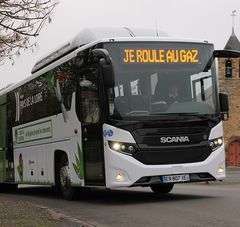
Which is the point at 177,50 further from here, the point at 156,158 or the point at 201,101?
the point at 156,158

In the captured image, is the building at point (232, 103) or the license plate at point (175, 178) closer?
the license plate at point (175, 178)

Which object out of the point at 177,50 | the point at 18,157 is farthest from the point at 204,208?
the point at 18,157

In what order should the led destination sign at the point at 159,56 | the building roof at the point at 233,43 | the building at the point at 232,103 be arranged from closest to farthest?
the led destination sign at the point at 159,56 → the building at the point at 232,103 → the building roof at the point at 233,43

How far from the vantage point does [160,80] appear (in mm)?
12312

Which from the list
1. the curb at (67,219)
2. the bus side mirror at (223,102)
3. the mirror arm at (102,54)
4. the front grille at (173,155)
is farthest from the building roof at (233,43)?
the curb at (67,219)

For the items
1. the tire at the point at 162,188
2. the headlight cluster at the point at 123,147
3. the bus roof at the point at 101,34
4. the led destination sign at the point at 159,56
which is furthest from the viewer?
the tire at the point at 162,188

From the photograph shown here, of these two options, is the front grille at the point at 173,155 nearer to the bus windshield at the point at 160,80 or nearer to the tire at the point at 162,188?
the bus windshield at the point at 160,80

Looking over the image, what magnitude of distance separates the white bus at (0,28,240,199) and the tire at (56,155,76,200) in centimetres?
36

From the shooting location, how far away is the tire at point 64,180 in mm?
14023

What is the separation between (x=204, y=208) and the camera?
37.2 ft

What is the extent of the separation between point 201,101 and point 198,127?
542mm

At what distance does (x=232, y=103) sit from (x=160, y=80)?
42.9 meters

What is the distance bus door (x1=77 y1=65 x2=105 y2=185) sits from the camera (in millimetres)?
12219

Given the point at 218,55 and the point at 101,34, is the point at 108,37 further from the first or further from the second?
the point at 218,55
